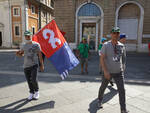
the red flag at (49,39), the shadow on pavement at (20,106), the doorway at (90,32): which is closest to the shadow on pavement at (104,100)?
the shadow on pavement at (20,106)

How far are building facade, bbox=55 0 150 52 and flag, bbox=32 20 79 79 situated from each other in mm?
12437

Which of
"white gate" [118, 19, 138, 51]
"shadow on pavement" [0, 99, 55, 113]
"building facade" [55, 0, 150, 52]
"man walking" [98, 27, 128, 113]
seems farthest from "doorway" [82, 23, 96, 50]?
"man walking" [98, 27, 128, 113]

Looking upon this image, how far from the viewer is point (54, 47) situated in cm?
404

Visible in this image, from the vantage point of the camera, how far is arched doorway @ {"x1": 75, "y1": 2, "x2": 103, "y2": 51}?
15.9 metres

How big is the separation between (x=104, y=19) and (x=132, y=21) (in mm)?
3044

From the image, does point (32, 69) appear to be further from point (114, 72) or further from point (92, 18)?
point (92, 18)

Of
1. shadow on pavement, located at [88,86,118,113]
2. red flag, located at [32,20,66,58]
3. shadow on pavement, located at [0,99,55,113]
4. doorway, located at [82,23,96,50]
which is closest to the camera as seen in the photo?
shadow on pavement, located at [0,99,55,113]

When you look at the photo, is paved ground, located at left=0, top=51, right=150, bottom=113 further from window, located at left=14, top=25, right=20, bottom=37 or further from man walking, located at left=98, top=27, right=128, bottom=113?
window, located at left=14, top=25, right=20, bottom=37

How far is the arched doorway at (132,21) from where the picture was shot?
49.4 feet

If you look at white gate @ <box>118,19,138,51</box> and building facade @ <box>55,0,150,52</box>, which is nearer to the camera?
building facade @ <box>55,0,150,52</box>

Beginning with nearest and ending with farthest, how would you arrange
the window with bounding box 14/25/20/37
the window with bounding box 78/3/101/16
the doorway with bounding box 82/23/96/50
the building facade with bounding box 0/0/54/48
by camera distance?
the window with bounding box 78/3/101/16, the doorway with bounding box 82/23/96/50, the building facade with bounding box 0/0/54/48, the window with bounding box 14/25/20/37

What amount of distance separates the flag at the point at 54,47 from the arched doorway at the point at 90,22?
12.4 m

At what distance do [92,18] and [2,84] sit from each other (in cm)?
1295

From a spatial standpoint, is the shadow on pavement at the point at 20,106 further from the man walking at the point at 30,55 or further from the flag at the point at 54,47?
the flag at the point at 54,47
